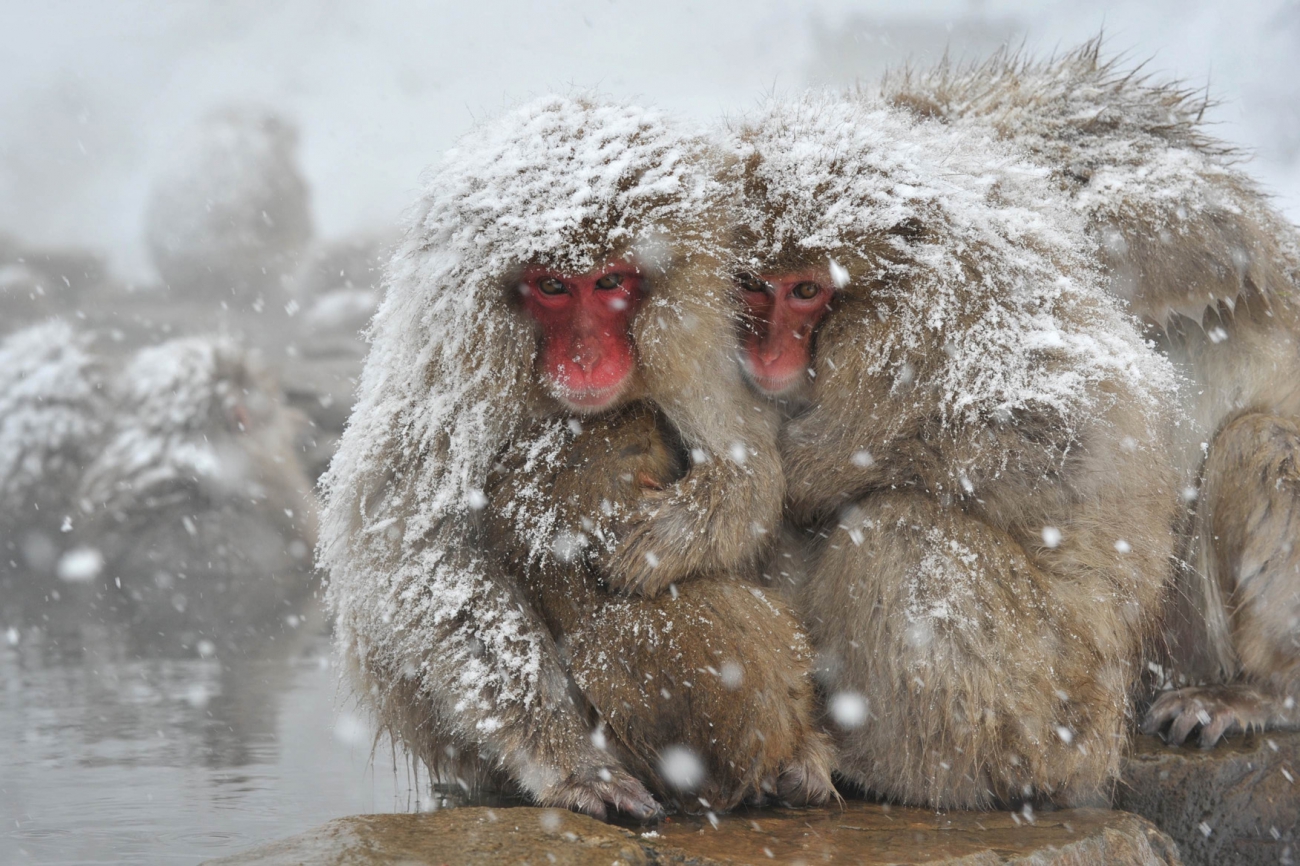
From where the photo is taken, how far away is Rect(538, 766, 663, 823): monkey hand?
1.82 meters

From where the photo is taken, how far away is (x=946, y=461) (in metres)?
2.00

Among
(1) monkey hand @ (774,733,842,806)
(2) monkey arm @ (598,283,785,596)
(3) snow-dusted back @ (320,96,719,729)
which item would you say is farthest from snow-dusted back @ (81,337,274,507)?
(1) monkey hand @ (774,733,842,806)

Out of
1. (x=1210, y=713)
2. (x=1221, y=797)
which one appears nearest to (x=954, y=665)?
(x=1221, y=797)

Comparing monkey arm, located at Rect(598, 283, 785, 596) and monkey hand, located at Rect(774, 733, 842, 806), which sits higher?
monkey arm, located at Rect(598, 283, 785, 596)

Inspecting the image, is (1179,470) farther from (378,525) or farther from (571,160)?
(378,525)

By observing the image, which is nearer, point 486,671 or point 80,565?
point 486,671

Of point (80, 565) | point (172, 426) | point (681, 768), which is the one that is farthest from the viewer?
point (172, 426)

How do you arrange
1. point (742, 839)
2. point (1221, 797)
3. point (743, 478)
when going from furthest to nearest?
point (1221, 797) → point (743, 478) → point (742, 839)

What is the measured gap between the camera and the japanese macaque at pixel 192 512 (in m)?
5.85

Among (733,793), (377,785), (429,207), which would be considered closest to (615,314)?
(429,207)

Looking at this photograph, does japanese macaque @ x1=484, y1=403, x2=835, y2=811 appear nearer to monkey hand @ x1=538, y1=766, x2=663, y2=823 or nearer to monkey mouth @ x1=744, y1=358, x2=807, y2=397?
monkey hand @ x1=538, y1=766, x2=663, y2=823

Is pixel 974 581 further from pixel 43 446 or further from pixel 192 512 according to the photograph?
pixel 43 446

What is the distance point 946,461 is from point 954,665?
362mm

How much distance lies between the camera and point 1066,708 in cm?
197
